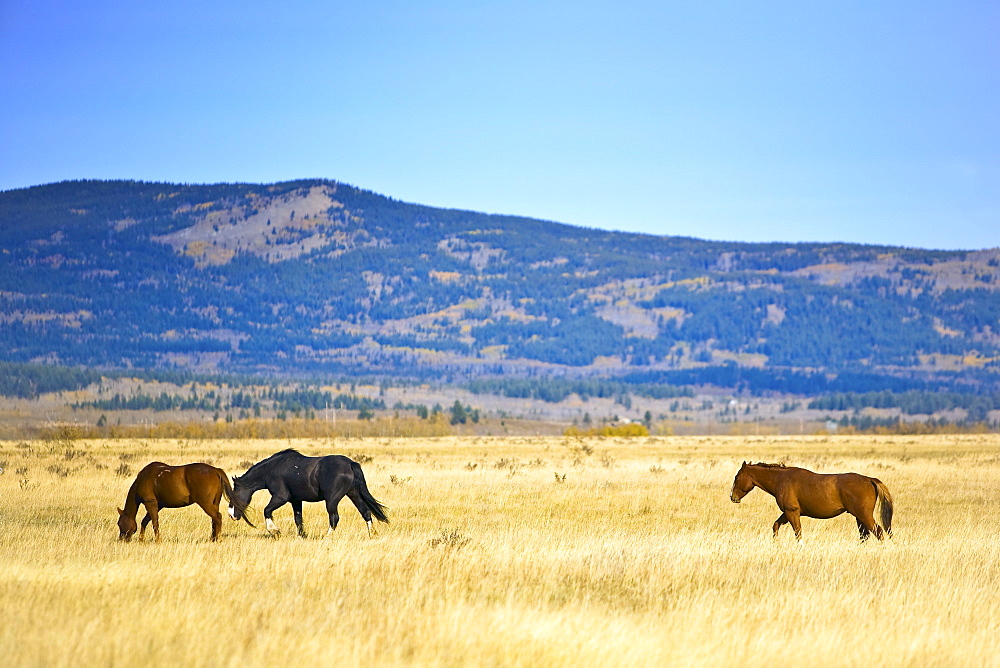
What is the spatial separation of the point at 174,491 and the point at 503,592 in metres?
6.30

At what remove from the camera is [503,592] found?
11938mm

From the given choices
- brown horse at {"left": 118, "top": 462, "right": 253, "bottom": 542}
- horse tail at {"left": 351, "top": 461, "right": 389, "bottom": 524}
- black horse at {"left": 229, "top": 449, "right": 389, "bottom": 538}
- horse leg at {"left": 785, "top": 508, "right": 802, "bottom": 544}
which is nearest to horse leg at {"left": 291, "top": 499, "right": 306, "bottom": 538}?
black horse at {"left": 229, "top": 449, "right": 389, "bottom": 538}

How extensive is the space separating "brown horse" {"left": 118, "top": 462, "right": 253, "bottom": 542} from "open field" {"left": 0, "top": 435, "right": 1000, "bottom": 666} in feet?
1.90

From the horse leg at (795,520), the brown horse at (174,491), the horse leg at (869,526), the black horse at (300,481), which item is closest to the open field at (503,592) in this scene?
the horse leg at (795,520)

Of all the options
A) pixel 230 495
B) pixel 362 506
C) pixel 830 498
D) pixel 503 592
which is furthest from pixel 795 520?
pixel 230 495

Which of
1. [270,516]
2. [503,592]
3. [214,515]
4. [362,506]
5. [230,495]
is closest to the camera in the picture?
[503,592]

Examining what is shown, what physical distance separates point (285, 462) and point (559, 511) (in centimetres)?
670

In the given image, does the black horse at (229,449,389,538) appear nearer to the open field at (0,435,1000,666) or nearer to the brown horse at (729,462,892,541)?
the open field at (0,435,1000,666)

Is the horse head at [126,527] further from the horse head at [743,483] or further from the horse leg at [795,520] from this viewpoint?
the horse leg at [795,520]

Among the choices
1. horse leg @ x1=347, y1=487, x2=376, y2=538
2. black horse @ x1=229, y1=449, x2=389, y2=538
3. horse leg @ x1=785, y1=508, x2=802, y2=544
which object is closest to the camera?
horse leg @ x1=785, y1=508, x2=802, y2=544

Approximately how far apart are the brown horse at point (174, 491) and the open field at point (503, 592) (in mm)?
580

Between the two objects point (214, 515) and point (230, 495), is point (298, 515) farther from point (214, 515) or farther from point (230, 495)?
point (214, 515)

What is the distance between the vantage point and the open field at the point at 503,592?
9.45m

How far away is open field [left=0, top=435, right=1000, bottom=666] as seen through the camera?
9453 millimetres
